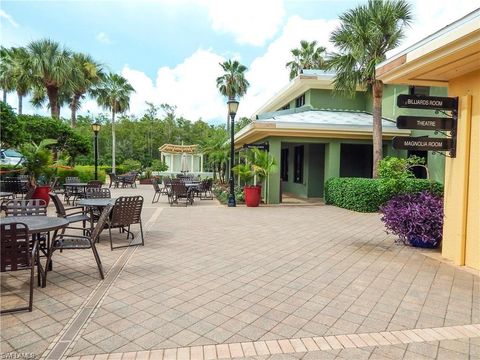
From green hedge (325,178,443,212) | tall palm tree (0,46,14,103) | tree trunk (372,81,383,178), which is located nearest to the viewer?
green hedge (325,178,443,212)

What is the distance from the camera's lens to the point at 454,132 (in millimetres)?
5320

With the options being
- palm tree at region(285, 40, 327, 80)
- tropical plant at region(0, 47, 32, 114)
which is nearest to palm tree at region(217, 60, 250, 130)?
palm tree at region(285, 40, 327, 80)

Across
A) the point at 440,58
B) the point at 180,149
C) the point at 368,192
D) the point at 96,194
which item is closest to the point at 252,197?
the point at 368,192

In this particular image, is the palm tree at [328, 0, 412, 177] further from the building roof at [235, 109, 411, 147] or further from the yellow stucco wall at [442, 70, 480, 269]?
the yellow stucco wall at [442, 70, 480, 269]

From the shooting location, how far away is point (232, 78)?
105 ft

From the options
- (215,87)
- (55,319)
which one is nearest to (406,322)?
(55,319)

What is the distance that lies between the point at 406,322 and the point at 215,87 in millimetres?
31782

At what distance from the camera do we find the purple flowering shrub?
612 cm

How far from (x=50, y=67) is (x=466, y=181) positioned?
23362 mm

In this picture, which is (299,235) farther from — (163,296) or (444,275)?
(163,296)

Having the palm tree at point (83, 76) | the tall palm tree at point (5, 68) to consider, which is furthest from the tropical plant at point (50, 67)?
the tall palm tree at point (5, 68)

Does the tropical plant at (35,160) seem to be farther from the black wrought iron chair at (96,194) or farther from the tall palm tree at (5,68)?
the tall palm tree at (5,68)

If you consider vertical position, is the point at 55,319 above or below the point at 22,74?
below

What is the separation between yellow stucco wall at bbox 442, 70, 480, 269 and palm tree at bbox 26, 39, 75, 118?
2242 cm
